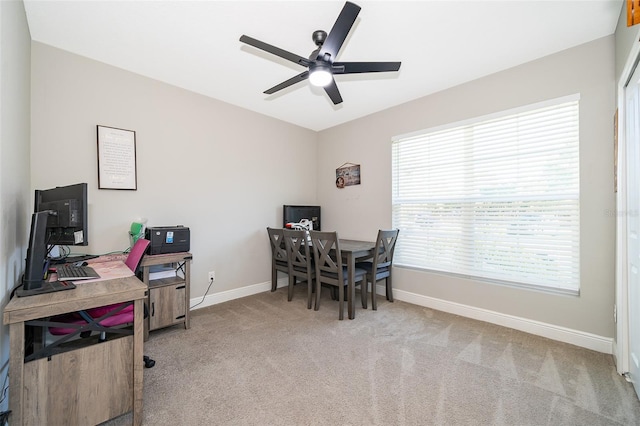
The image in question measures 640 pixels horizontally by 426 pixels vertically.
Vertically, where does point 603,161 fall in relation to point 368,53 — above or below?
below

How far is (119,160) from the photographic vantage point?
2639mm

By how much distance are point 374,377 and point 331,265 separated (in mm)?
1230

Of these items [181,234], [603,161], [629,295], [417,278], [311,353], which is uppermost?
[603,161]

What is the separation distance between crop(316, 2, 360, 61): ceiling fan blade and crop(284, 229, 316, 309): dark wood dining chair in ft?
6.22

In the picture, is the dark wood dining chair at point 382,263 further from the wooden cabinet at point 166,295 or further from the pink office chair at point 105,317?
the pink office chair at point 105,317

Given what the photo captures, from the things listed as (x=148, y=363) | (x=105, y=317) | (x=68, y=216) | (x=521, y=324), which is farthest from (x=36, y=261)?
(x=521, y=324)

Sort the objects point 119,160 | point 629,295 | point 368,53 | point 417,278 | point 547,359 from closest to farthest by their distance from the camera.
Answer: point 629,295, point 547,359, point 368,53, point 119,160, point 417,278

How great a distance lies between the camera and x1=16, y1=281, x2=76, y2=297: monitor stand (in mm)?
1324

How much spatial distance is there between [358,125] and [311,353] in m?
3.13

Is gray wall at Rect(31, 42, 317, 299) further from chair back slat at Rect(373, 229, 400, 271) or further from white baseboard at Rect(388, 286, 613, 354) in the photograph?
→ white baseboard at Rect(388, 286, 613, 354)

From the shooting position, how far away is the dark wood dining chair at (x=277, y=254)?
353cm

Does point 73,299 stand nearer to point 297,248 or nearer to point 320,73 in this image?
point 320,73

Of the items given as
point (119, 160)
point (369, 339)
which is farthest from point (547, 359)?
point (119, 160)

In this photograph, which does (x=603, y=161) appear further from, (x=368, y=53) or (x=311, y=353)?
(x=311, y=353)
